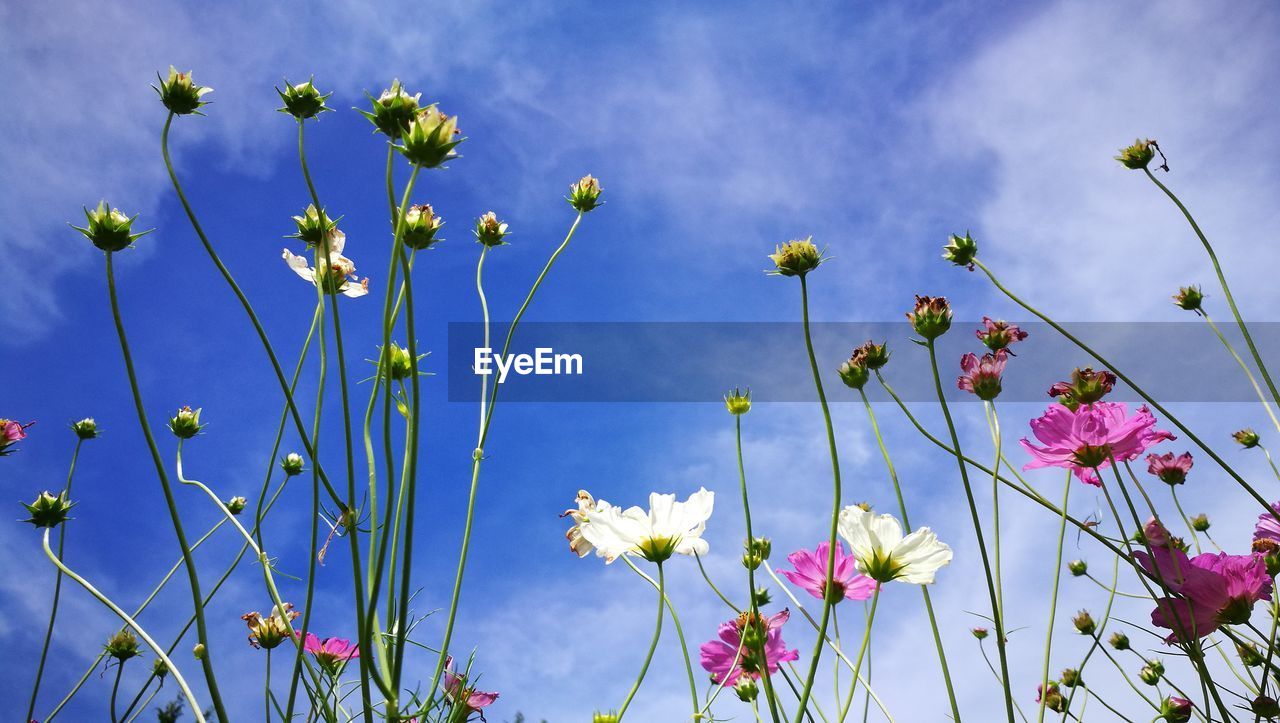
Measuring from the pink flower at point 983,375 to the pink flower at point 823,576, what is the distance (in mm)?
310

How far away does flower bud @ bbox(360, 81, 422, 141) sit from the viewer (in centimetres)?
74

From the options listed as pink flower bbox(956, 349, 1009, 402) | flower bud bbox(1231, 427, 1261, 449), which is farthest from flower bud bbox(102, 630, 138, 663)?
flower bud bbox(1231, 427, 1261, 449)

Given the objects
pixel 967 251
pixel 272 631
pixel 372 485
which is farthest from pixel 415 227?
pixel 967 251

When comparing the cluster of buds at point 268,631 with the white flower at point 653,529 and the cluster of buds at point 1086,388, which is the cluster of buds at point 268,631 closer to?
the white flower at point 653,529

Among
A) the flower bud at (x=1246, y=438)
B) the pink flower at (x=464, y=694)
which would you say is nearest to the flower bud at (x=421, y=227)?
the pink flower at (x=464, y=694)

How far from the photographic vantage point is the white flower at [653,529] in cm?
90

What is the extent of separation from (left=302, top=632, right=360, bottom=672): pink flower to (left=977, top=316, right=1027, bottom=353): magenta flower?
1.12 m

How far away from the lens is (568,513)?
1289 millimetres

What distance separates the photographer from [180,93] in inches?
39.8

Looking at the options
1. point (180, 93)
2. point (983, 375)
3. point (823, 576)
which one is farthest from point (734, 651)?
point (180, 93)

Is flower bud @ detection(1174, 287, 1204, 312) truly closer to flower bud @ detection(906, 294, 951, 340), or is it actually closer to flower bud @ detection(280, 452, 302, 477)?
flower bud @ detection(906, 294, 951, 340)

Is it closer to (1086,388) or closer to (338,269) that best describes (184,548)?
(338,269)

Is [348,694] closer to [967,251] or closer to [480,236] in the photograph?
[480,236]

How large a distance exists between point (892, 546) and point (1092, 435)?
16.0 inches
